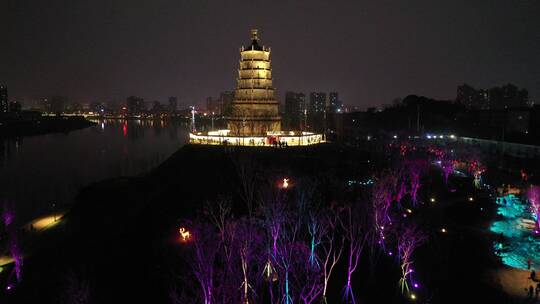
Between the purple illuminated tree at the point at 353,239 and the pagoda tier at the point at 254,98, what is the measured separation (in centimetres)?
2547

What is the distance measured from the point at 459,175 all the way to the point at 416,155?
215 inches

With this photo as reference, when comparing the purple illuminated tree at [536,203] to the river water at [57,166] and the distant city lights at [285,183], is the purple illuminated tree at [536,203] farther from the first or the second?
the river water at [57,166]

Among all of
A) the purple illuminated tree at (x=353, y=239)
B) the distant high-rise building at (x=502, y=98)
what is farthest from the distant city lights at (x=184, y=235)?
the distant high-rise building at (x=502, y=98)

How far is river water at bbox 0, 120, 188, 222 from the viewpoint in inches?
1606

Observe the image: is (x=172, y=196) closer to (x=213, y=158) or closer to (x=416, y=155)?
(x=213, y=158)

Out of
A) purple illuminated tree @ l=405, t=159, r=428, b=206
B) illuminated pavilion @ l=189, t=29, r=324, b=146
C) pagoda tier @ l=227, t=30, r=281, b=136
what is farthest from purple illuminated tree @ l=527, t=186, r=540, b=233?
pagoda tier @ l=227, t=30, r=281, b=136

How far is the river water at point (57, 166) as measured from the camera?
1606 inches

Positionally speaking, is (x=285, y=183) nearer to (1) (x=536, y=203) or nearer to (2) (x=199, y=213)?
(2) (x=199, y=213)

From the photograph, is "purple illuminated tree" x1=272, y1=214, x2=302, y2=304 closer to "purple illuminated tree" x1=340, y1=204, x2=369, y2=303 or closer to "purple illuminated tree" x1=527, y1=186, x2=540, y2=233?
"purple illuminated tree" x1=340, y1=204, x2=369, y2=303

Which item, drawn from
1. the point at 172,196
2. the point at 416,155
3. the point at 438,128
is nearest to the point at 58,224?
the point at 172,196

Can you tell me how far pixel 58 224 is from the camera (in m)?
30.4

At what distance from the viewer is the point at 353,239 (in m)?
17.8

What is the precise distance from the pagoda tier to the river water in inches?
635

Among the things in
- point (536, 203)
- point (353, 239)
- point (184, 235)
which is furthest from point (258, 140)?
point (353, 239)
